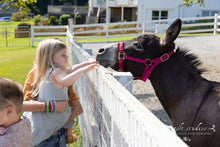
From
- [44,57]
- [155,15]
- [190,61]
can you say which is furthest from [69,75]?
[155,15]

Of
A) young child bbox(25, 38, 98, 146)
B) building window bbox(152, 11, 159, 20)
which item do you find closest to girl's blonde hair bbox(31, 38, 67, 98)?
young child bbox(25, 38, 98, 146)

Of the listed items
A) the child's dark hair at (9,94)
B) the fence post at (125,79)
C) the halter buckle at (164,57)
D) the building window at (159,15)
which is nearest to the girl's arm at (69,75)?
the fence post at (125,79)

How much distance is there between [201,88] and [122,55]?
113 centimetres

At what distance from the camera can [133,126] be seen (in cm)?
126

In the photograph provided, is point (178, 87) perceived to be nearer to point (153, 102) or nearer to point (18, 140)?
point (18, 140)

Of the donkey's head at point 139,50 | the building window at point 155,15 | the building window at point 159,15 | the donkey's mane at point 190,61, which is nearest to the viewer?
the donkey's mane at point 190,61

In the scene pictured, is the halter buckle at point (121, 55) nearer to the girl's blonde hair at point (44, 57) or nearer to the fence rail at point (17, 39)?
the girl's blonde hair at point (44, 57)

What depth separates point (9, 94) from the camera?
1.90 m

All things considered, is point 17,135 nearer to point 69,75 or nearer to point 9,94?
point 9,94

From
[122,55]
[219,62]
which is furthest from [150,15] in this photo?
[122,55]

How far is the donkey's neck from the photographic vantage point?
2752 millimetres

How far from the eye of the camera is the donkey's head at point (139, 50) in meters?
3.03

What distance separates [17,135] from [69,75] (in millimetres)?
759

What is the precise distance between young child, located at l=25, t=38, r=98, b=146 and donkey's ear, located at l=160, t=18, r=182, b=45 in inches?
39.3
